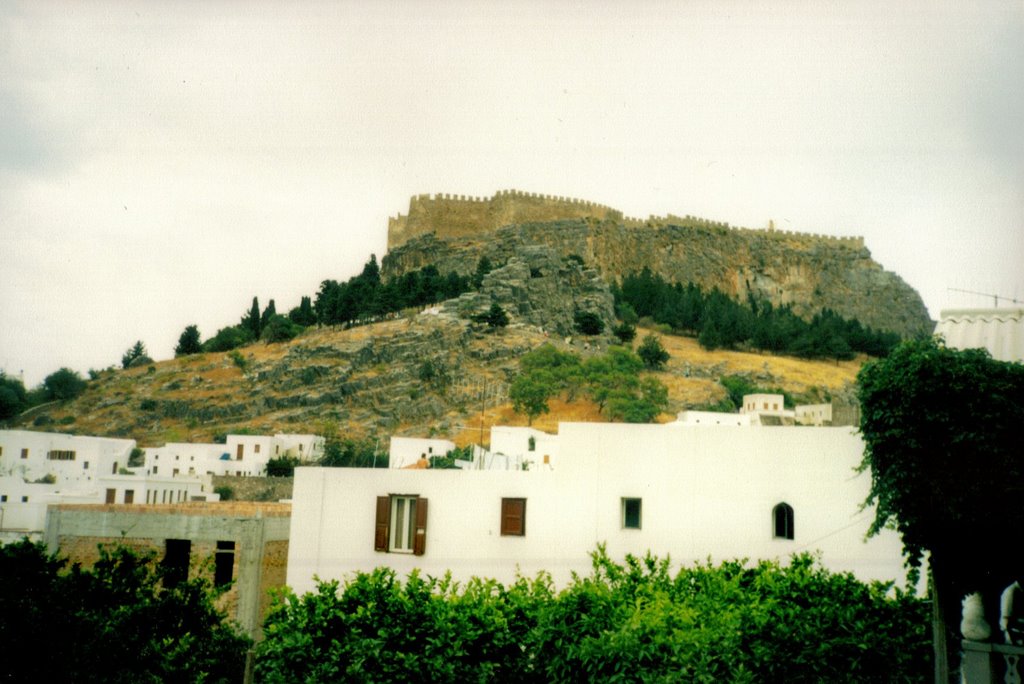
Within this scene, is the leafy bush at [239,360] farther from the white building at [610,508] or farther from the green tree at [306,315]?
the white building at [610,508]

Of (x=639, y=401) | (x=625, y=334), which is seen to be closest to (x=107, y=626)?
(x=639, y=401)

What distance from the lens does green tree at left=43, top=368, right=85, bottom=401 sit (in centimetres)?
7731

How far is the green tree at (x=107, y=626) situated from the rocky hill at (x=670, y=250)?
72.1 metres

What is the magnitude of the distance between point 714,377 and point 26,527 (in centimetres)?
4983

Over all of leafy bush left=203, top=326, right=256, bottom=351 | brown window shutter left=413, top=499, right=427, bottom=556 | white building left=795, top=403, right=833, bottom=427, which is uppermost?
leafy bush left=203, top=326, right=256, bottom=351

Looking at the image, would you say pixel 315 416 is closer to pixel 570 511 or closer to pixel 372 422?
pixel 372 422

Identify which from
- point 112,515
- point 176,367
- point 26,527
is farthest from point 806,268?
point 112,515

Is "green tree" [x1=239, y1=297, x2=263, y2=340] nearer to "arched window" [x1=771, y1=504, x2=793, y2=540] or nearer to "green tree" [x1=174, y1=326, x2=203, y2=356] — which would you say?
"green tree" [x1=174, y1=326, x2=203, y2=356]

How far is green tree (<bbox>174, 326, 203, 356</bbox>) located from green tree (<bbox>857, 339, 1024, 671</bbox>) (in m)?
82.7

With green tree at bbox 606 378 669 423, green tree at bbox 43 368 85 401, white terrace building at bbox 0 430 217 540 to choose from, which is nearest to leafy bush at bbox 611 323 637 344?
green tree at bbox 606 378 669 423

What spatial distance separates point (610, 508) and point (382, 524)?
14.5 feet

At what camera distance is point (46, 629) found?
12.1 metres

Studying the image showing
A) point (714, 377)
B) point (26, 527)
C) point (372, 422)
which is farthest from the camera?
point (714, 377)

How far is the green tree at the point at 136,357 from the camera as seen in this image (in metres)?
85.5
